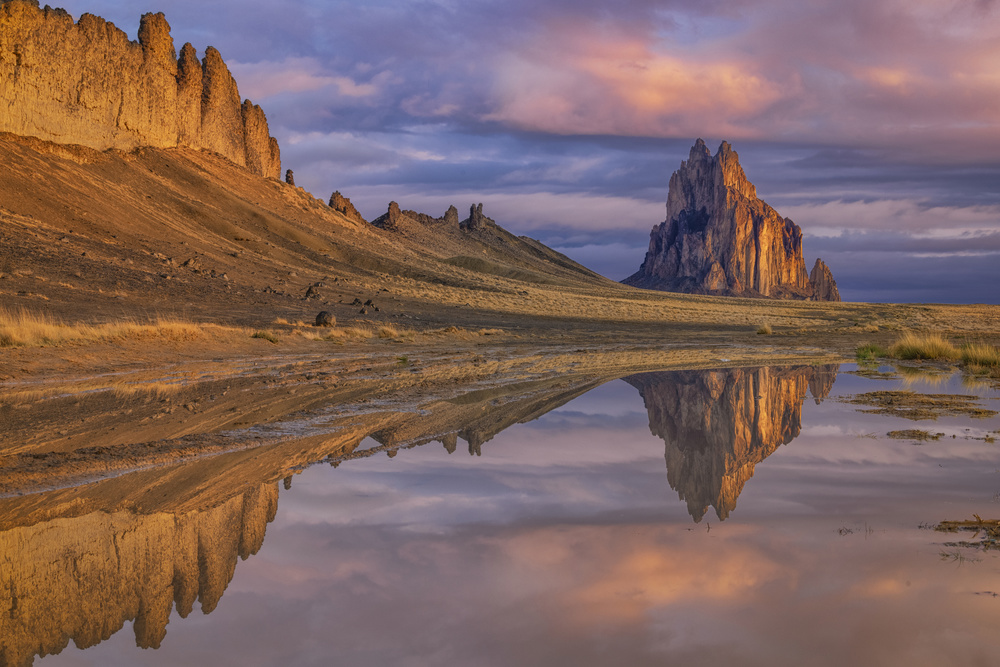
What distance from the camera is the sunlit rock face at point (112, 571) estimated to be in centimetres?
403

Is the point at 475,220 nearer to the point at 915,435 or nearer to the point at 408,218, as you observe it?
the point at 408,218

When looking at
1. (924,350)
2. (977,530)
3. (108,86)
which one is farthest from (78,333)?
(108,86)

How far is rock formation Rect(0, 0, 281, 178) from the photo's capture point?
5284 cm

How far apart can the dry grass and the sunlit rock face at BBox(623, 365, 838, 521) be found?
502 inches

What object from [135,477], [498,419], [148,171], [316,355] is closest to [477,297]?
[148,171]

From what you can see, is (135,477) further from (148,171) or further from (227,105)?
(227,105)

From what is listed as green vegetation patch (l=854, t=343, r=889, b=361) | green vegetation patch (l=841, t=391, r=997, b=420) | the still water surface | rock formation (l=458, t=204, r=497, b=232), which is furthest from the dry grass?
rock formation (l=458, t=204, r=497, b=232)

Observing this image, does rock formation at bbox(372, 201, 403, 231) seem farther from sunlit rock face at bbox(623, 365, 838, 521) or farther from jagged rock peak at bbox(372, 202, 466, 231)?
sunlit rock face at bbox(623, 365, 838, 521)

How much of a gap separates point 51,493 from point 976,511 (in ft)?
24.5

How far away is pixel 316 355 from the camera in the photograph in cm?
2188

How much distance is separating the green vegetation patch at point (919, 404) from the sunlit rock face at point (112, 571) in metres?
9.93

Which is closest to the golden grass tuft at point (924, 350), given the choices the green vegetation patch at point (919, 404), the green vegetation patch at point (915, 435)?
the green vegetation patch at point (919, 404)

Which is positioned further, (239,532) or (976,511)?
(976,511)

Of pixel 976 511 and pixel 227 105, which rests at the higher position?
pixel 227 105
